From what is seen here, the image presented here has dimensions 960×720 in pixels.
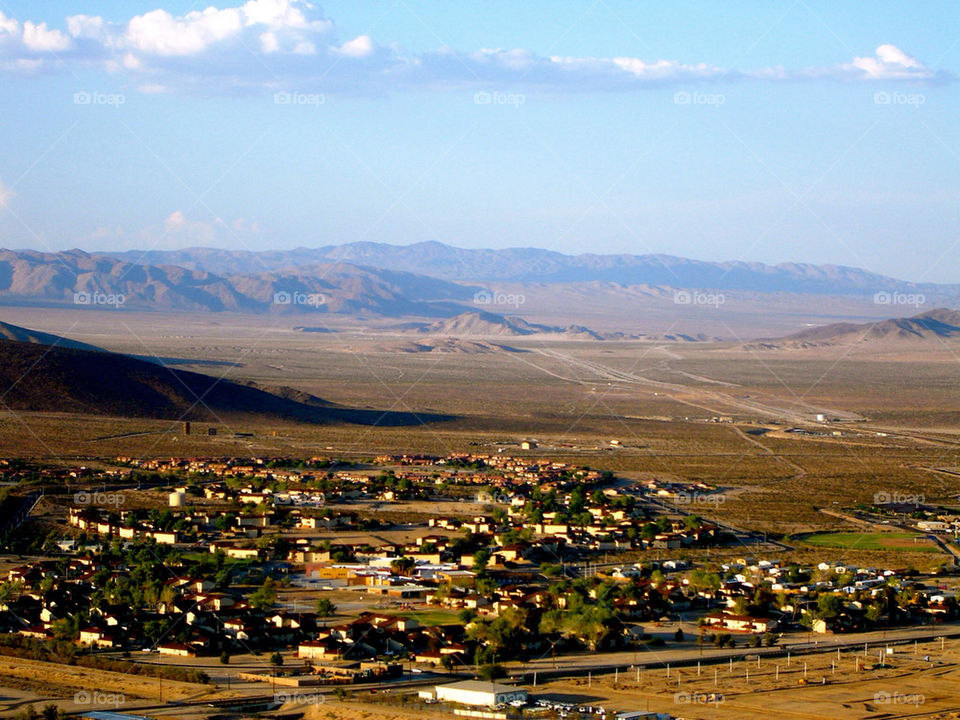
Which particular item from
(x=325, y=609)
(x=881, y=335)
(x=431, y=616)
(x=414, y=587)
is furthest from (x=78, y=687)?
(x=881, y=335)

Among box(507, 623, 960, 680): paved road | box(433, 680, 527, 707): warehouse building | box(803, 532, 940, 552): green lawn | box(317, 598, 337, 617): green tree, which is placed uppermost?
box(317, 598, 337, 617): green tree

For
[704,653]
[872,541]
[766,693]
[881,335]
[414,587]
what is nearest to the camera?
[766,693]

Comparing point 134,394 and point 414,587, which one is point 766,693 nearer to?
point 414,587

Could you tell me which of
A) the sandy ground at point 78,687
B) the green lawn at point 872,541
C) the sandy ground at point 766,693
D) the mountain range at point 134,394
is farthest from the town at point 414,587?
the mountain range at point 134,394

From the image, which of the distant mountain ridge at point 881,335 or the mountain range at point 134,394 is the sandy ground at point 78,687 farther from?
the distant mountain ridge at point 881,335

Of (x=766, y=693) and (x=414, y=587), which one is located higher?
(x=414, y=587)

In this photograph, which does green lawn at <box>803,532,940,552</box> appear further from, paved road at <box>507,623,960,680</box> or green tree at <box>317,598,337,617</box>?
green tree at <box>317,598,337,617</box>

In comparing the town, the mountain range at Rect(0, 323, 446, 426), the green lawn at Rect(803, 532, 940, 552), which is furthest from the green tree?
the mountain range at Rect(0, 323, 446, 426)

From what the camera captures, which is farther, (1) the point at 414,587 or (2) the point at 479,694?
Answer: (1) the point at 414,587
